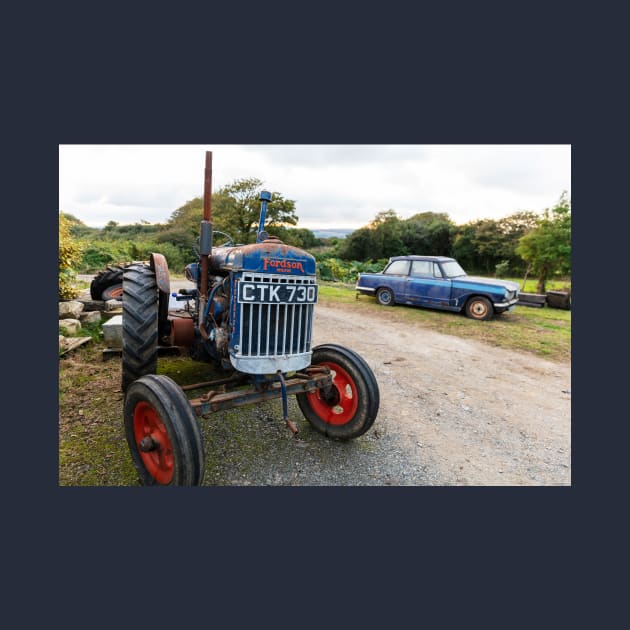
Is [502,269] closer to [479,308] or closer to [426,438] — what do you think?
[479,308]

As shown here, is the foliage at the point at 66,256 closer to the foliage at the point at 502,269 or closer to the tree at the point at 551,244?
the tree at the point at 551,244

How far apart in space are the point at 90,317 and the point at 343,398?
5587mm

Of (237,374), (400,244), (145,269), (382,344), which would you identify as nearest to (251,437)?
(237,374)

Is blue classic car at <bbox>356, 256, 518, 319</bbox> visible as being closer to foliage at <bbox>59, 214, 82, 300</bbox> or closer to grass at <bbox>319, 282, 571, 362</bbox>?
grass at <bbox>319, 282, 571, 362</bbox>

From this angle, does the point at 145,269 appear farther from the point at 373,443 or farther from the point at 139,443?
the point at 373,443

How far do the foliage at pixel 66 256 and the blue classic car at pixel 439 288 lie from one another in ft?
26.4

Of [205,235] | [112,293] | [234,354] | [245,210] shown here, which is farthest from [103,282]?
[245,210]

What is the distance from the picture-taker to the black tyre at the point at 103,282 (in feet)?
24.3

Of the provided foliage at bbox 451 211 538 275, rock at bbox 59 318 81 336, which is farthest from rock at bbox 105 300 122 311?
foliage at bbox 451 211 538 275

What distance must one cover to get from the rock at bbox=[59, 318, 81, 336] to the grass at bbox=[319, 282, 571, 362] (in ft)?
22.4

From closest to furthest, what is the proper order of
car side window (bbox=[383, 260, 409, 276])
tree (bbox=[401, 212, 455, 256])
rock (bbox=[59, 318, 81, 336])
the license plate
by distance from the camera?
the license plate, rock (bbox=[59, 318, 81, 336]), car side window (bbox=[383, 260, 409, 276]), tree (bbox=[401, 212, 455, 256])

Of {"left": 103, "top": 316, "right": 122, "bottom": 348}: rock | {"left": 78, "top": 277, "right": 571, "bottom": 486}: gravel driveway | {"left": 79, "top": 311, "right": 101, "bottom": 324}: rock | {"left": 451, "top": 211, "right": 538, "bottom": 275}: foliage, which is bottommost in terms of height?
{"left": 78, "top": 277, "right": 571, "bottom": 486}: gravel driveway

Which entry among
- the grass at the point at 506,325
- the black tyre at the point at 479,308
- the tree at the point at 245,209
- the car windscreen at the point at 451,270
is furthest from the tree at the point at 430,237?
the black tyre at the point at 479,308

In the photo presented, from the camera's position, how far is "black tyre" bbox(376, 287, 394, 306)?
39.4 feet
